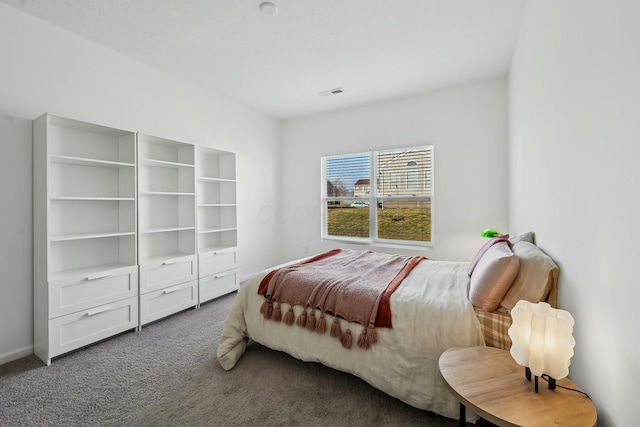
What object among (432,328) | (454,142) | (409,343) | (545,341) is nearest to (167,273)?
(409,343)

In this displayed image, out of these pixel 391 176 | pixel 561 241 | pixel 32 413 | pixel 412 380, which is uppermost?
pixel 391 176

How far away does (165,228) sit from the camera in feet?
10.7

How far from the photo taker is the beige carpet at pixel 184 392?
162cm

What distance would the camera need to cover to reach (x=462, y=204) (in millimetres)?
3674

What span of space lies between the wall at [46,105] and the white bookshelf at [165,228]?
28cm

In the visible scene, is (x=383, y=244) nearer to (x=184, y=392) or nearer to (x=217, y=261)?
(x=217, y=261)

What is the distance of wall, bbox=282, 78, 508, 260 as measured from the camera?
348 cm

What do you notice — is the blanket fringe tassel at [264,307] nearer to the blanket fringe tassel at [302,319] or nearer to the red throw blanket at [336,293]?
the red throw blanket at [336,293]

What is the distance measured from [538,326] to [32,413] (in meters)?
2.74

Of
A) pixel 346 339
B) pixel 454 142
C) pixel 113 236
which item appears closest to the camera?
pixel 346 339

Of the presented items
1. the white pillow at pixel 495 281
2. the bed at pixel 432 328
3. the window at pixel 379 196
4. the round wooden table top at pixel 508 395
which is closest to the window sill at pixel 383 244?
the window at pixel 379 196

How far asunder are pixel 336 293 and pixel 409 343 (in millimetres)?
574

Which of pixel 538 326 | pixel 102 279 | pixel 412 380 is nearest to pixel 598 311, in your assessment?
pixel 538 326

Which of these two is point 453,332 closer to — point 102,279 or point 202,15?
point 102,279
